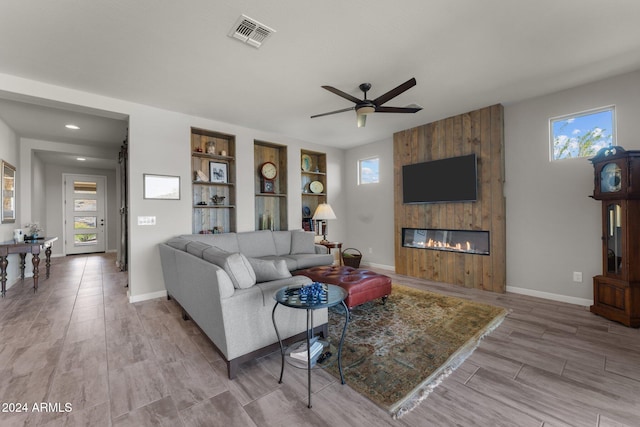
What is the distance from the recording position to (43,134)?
498 cm

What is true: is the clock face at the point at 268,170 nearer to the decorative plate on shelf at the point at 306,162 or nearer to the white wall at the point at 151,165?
the decorative plate on shelf at the point at 306,162

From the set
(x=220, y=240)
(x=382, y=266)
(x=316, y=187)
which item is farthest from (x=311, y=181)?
(x=220, y=240)

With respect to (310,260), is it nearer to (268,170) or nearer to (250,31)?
(268,170)

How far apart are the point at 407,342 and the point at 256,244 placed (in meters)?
2.83

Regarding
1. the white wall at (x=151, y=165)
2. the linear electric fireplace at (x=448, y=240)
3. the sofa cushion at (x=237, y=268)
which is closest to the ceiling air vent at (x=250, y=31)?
the sofa cushion at (x=237, y=268)

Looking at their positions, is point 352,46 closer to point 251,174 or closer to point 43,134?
point 251,174

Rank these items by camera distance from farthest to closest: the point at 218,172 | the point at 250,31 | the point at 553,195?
the point at 218,172 < the point at 553,195 < the point at 250,31

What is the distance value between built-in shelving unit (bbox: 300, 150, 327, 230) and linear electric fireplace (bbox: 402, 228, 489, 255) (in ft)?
6.42

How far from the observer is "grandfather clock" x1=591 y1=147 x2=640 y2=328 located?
274 centimetres

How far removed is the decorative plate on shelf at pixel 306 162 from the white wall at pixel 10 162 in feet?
15.7

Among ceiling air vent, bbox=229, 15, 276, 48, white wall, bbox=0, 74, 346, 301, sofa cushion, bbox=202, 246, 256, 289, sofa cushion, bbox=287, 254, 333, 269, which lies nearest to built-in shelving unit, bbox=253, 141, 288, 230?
white wall, bbox=0, 74, 346, 301

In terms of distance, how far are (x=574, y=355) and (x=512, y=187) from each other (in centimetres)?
237

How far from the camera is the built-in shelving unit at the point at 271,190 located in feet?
17.0

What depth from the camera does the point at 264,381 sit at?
1928 millimetres
